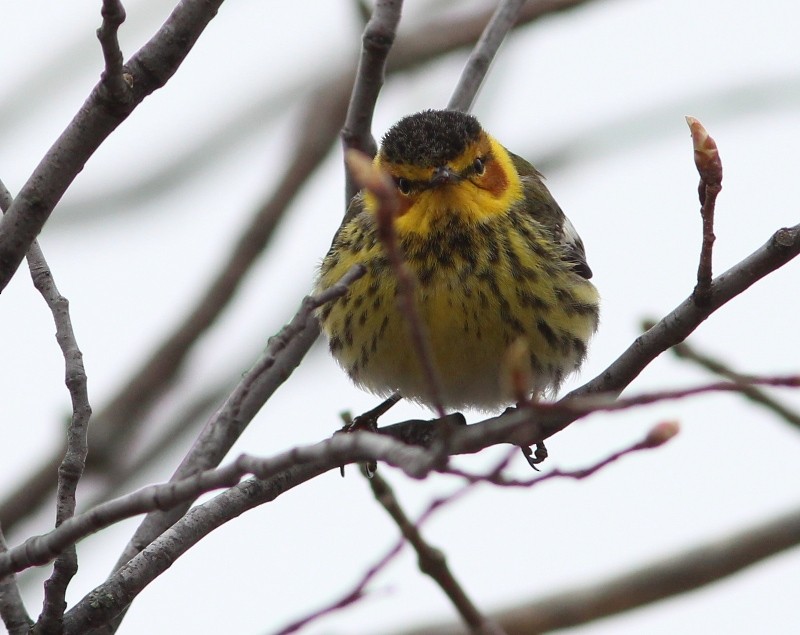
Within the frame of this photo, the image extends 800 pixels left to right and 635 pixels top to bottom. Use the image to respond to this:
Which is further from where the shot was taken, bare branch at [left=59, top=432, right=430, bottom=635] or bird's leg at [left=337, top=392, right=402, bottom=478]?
bird's leg at [left=337, top=392, right=402, bottom=478]

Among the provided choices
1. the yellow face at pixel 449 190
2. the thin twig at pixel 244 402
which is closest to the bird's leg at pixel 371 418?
the thin twig at pixel 244 402

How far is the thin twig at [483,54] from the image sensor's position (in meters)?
5.59

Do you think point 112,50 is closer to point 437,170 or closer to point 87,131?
point 87,131

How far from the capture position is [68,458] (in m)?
3.11

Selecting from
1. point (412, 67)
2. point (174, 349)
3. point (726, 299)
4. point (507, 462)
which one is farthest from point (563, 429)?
point (412, 67)

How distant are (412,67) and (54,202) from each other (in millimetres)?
4516

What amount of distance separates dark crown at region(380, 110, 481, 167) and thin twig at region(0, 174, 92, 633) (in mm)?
2198

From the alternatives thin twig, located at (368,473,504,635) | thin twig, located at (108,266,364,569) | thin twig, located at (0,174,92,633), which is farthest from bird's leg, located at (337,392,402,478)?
thin twig, located at (368,473,504,635)

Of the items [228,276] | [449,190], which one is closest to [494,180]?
[449,190]

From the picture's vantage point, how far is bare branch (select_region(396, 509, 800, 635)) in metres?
5.50

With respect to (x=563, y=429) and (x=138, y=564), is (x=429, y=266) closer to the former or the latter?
(x=563, y=429)

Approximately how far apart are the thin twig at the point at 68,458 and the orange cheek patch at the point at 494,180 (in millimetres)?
2485

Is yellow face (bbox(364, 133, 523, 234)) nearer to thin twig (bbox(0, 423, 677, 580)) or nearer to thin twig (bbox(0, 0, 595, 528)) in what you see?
thin twig (bbox(0, 0, 595, 528))

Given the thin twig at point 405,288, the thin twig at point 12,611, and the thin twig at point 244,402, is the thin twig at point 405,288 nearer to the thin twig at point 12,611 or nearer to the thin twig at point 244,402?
the thin twig at point 244,402
